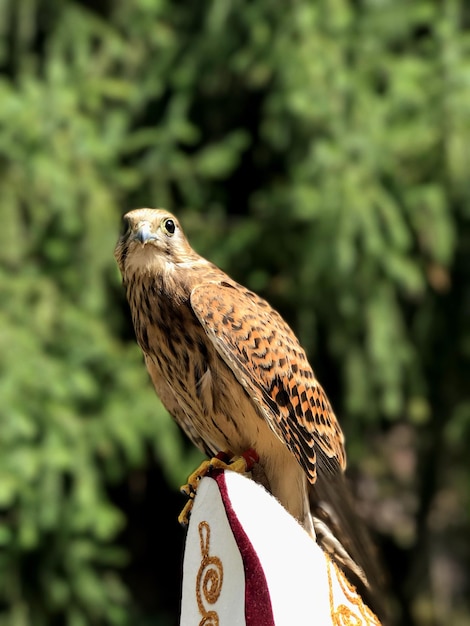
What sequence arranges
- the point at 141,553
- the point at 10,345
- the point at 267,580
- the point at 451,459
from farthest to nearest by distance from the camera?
1. the point at 141,553
2. the point at 451,459
3. the point at 10,345
4. the point at 267,580

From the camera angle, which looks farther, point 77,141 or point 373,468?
point 373,468

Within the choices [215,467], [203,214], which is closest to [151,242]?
[215,467]

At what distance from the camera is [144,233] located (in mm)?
2381

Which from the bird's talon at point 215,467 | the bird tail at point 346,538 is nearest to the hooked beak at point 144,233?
the bird's talon at point 215,467

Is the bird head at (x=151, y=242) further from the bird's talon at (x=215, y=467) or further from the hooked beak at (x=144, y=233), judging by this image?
the bird's talon at (x=215, y=467)

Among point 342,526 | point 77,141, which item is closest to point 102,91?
point 77,141

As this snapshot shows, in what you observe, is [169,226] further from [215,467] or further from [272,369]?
[215,467]

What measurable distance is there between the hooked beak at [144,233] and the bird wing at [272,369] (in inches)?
7.5

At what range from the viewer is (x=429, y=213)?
445 centimetres

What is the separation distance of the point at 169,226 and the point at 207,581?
3.53ft

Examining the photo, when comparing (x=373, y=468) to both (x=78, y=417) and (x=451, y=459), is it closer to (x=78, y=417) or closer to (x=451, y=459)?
(x=451, y=459)

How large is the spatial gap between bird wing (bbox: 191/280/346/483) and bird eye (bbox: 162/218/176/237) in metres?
0.20

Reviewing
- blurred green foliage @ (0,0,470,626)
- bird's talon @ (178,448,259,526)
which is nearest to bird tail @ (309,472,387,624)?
bird's talon @ (178,448,259,526)

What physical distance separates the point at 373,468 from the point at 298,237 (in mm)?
1580
